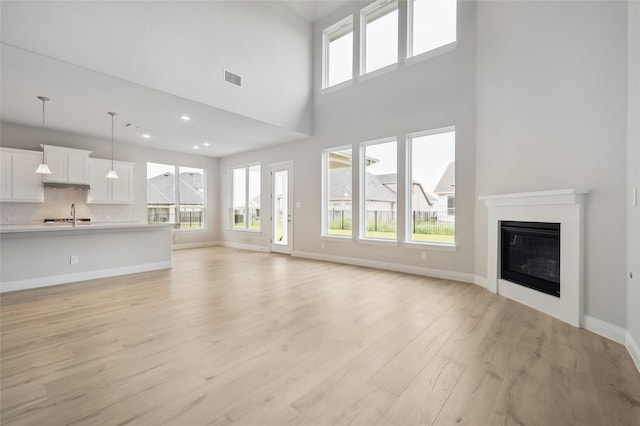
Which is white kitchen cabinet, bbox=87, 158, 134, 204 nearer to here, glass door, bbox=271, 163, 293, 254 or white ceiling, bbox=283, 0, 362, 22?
glass door, bbox=271, 163, 293, 254

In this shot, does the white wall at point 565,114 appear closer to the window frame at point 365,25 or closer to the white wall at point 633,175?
the white wall at point 633,175

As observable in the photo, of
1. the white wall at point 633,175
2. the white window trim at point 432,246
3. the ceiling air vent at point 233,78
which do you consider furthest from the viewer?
the ceiling air vent at point 233,78

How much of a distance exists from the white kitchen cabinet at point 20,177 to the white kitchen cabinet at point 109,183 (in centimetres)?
85

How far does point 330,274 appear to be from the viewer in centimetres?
504

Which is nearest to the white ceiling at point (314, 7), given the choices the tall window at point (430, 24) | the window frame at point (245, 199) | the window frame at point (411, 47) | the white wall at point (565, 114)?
the window frame at point (411, 47)

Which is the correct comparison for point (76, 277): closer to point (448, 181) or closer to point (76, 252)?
point (76, 252)

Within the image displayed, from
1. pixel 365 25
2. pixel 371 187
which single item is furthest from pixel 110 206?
pixel 365 25

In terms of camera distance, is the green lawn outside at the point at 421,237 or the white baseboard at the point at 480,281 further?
the green lawn outside at the point at 421,237

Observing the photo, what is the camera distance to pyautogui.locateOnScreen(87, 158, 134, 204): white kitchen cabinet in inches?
256

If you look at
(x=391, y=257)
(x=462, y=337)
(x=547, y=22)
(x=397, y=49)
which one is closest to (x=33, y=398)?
(x=462, y=337)

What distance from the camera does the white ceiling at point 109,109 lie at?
3668 mm

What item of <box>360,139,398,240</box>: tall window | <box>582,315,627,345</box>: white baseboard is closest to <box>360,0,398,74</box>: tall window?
<box>360,139,398,240</box>: tall window

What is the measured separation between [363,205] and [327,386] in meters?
4.43

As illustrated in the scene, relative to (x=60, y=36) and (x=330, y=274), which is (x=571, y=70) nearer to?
(x=330, y=274)
